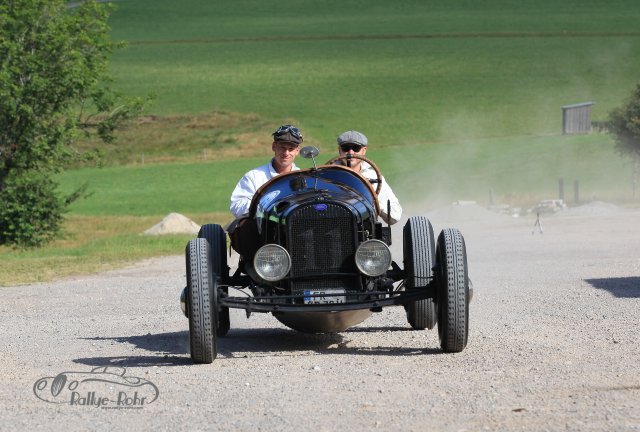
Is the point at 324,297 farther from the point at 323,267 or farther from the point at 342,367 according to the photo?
the point at 342,367

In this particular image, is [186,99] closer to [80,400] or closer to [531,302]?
[531,302]

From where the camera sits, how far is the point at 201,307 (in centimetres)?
885

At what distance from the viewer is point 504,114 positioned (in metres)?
67.6

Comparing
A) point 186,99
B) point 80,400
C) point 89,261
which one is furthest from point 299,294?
point 186,99

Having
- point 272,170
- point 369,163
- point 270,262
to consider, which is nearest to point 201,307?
point 270,262

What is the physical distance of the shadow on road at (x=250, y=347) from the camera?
30.7 feet

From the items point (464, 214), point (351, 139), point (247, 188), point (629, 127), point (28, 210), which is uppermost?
point (629, 127)

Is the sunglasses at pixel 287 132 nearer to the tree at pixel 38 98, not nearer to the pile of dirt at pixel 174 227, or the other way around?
the tree at pixel 38 98

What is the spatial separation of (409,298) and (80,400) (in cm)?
263

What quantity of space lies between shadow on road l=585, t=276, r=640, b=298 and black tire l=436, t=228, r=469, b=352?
15.2 ft

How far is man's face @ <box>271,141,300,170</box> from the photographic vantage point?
10.2m

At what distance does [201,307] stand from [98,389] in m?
1.14

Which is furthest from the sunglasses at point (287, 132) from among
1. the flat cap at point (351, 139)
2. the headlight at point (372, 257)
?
the headlight at point (372, 257)

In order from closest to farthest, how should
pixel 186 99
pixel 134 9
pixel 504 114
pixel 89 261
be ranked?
pixel 89 261 < pixel 504 114 < pixel 186 99 < pixel 134 9
